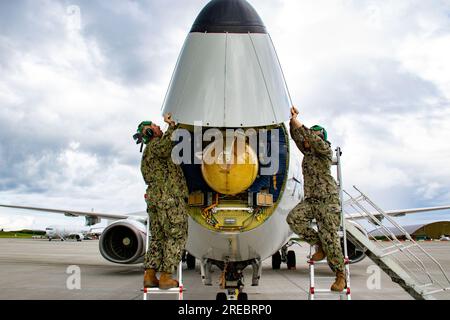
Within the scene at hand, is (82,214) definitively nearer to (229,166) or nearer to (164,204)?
(164,204)

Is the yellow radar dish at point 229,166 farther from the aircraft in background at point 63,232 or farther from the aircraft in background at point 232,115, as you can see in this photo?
the aircraft in background at point 63,232

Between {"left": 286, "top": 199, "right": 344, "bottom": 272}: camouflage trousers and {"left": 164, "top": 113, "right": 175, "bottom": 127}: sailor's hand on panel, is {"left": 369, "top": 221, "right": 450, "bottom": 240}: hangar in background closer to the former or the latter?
{"left": 286, "top": 199, "right": 344, "bottom": 272}: camouflage trousers

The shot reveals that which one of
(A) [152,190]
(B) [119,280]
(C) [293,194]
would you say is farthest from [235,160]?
(B) [119,280]

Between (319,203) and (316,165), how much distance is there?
0.50m

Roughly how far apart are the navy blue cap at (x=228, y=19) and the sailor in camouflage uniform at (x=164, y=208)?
110 centimetres

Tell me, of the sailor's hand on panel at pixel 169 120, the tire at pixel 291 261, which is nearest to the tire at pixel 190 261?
the tire at pixel 291 261

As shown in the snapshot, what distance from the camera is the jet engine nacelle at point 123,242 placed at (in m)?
11.0

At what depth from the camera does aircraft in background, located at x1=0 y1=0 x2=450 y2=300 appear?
482 centimetres

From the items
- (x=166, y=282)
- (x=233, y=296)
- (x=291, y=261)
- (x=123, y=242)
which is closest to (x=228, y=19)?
(x=166, y=282)

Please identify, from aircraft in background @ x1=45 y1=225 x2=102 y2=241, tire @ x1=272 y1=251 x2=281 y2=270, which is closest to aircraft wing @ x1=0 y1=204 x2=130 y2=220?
tire @ x1=272 y1=251 x2=281 y2=270

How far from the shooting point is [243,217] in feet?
17.9

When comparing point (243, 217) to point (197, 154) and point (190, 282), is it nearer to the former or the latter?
point (197, 154)

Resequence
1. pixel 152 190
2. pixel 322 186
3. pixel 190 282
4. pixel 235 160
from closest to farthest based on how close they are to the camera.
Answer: pixel 235 160, pixel 152 190, pixel 322 186, pixel 190 282
